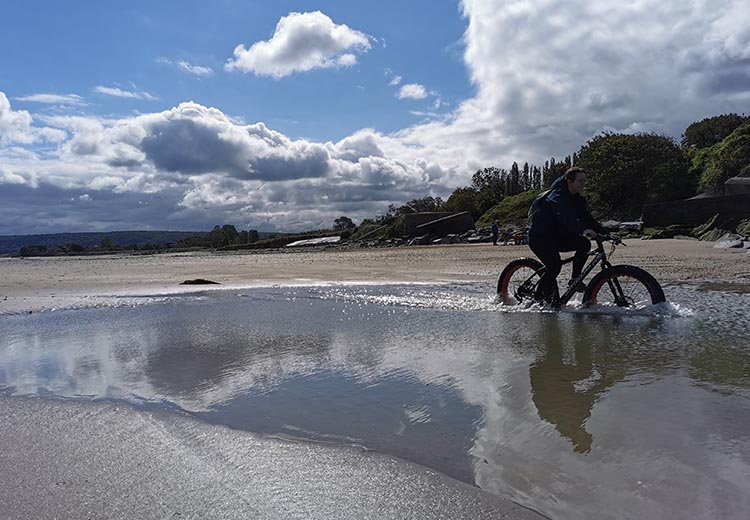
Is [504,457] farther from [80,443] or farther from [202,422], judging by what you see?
[80,443]

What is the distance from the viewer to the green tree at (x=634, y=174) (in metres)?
36.9

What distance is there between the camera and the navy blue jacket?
7.84 m

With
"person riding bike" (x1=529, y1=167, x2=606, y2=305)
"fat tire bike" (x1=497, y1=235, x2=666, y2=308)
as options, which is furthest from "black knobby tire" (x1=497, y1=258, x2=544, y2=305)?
"person riding bike" (x1=529, y1=167, x2=606, y2=305)

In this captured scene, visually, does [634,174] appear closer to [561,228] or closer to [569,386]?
[561,228]

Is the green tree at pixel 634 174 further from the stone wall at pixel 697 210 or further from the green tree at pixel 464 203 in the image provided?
the green tree at pixel 464 203

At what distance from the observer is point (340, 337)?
668cm

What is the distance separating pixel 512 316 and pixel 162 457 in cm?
554

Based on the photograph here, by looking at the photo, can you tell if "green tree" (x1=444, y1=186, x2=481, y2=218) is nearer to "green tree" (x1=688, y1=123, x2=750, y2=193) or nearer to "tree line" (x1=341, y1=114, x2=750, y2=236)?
"tree line" (x1=341, y1=114, x2=750, y2=236)

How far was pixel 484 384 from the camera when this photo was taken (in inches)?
170

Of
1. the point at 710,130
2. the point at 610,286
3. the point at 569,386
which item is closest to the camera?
the point at 569,386

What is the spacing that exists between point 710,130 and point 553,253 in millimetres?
54789

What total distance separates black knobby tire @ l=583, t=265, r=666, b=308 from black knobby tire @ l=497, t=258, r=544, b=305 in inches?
41.6

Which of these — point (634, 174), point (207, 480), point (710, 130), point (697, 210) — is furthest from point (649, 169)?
point (207, 480)

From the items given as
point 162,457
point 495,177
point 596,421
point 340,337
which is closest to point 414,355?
point 340,337
